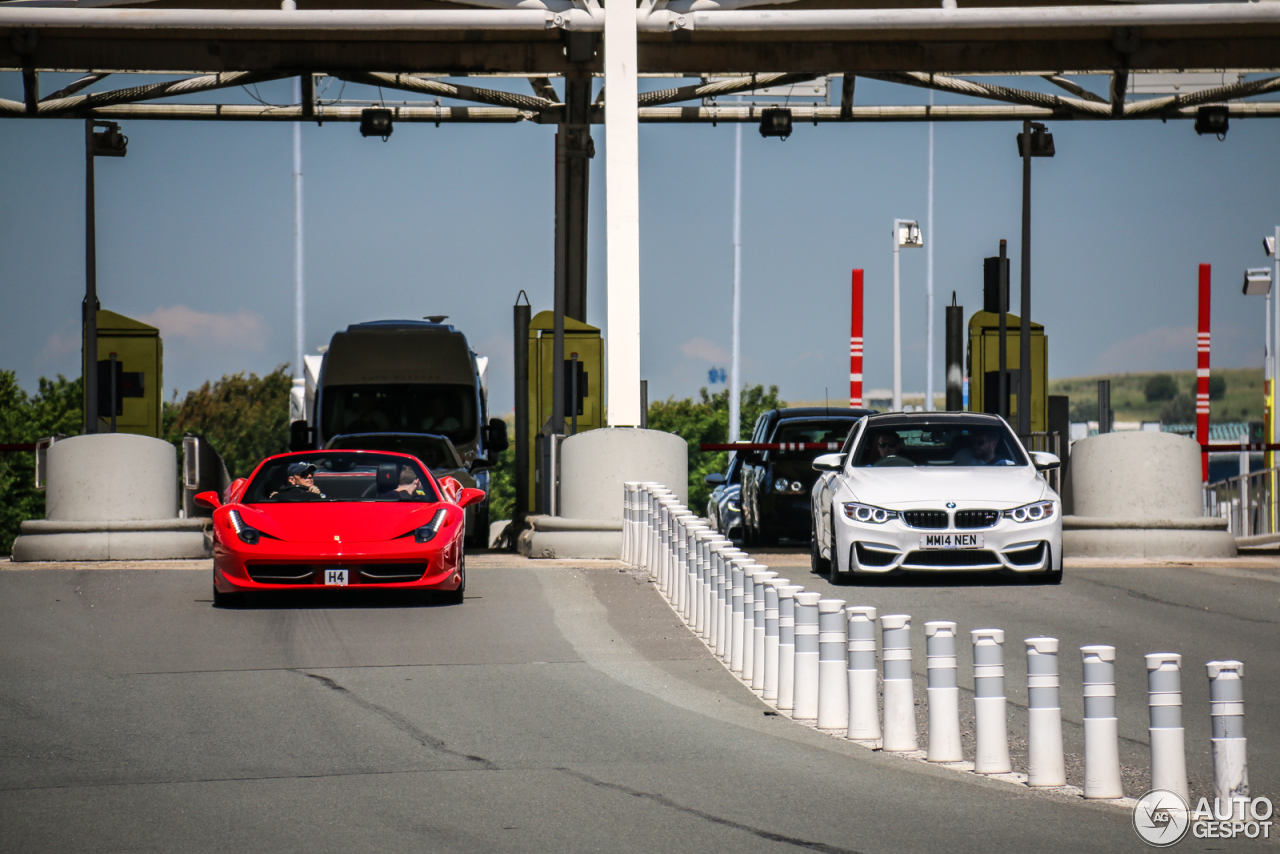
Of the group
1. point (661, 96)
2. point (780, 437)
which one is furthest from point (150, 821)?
point (661, 96)

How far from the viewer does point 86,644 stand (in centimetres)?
1212

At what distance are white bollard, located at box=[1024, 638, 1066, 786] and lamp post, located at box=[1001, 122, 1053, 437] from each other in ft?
47.1

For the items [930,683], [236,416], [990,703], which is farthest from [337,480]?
[236,416]

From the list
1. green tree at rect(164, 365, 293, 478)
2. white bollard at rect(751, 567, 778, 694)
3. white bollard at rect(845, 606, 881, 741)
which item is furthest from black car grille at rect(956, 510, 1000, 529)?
green tree at rect(164, 365, 293, 478)

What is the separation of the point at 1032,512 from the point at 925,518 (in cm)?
95

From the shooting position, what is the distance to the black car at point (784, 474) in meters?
21.8

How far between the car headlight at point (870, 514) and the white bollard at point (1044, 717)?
742 centimetres

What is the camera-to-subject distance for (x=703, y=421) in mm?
128875

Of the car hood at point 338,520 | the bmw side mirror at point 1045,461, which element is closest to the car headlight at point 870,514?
the bmw side mirror at point 1045,461

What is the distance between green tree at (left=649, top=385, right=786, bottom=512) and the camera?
122 m

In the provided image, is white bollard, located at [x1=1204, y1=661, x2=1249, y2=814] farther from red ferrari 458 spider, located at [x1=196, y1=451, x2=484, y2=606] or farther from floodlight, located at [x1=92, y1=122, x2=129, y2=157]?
floodlight, located at [x1=92, y1=122, x2=129, y2=157]

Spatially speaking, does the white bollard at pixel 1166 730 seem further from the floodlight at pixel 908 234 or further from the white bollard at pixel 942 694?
the floodlight at pixel 908 234

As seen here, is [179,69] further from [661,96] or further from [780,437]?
[780,437]

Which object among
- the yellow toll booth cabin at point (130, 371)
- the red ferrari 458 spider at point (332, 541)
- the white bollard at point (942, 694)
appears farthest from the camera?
the yellow toll booth cabin at point (130, 371)
